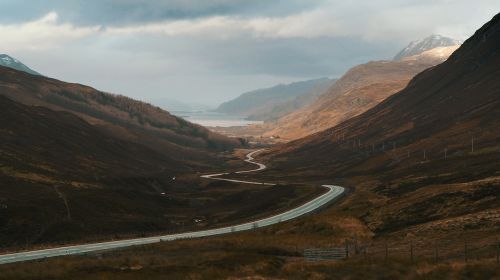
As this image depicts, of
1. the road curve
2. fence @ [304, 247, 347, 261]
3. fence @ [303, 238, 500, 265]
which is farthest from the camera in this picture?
the road curve

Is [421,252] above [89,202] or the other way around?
above

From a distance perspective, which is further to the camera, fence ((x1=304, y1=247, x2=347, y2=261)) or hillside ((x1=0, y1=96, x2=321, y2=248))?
hillside ((x1=0, y1=96, x2=321, y2=248))

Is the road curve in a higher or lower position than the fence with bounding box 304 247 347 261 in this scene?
lower

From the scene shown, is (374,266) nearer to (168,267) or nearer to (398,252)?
(398,252)

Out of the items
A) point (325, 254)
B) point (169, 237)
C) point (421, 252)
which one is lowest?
point (169, 237)

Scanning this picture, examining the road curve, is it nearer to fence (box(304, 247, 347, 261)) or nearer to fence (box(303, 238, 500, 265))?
fence (box(304, 247, 347, 261))

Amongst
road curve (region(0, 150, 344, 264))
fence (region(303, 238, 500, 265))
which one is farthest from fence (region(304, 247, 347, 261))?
road curve (region(0, 150, 344, 264))

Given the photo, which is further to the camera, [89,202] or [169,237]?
[89,202]

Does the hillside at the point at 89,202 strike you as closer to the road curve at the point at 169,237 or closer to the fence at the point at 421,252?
the road curve at the point at 169,237

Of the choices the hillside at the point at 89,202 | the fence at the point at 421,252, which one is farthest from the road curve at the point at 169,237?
the fence at the point at 421,252

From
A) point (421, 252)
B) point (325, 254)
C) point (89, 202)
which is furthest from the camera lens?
point (89, 202)

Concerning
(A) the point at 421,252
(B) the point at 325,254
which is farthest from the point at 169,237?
→ (A) the point at 421,252

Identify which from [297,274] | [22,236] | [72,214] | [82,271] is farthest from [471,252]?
[72,214]

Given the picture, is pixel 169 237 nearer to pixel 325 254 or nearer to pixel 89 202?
pixel 325 254
